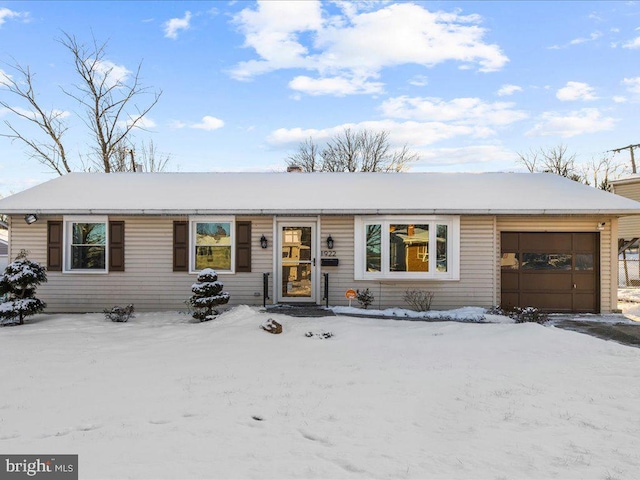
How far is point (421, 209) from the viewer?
9.34 m

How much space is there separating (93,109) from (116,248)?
15.4m

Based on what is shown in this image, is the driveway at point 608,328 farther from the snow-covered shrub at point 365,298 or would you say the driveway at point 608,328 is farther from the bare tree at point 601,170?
the bare tree at point 601,170

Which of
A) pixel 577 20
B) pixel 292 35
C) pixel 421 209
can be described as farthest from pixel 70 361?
pixel 577 20

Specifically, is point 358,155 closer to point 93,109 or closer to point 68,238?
point 93,109

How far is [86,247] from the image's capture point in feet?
33.0

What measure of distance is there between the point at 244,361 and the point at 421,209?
5413 millimetres

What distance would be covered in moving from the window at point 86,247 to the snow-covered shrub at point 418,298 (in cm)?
734

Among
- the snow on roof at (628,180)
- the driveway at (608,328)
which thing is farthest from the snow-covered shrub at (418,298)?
the snow on roof at (628,180)

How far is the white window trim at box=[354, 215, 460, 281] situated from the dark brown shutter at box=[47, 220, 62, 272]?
7.11 metres

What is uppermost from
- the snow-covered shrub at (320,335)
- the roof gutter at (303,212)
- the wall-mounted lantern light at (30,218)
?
the roof gutter at (303,212)

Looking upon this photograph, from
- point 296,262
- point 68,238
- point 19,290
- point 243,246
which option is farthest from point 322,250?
point 19,290

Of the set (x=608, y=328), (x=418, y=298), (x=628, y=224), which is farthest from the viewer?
(x=628, y=224)

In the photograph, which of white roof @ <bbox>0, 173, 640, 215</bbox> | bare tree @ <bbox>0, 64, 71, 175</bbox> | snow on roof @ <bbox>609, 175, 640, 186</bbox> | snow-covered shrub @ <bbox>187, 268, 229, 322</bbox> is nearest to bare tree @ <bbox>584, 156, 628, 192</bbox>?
snow on roof @ <bbox>609, 175, 640, 186</bbox>

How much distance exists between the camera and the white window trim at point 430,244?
9.62 metres
